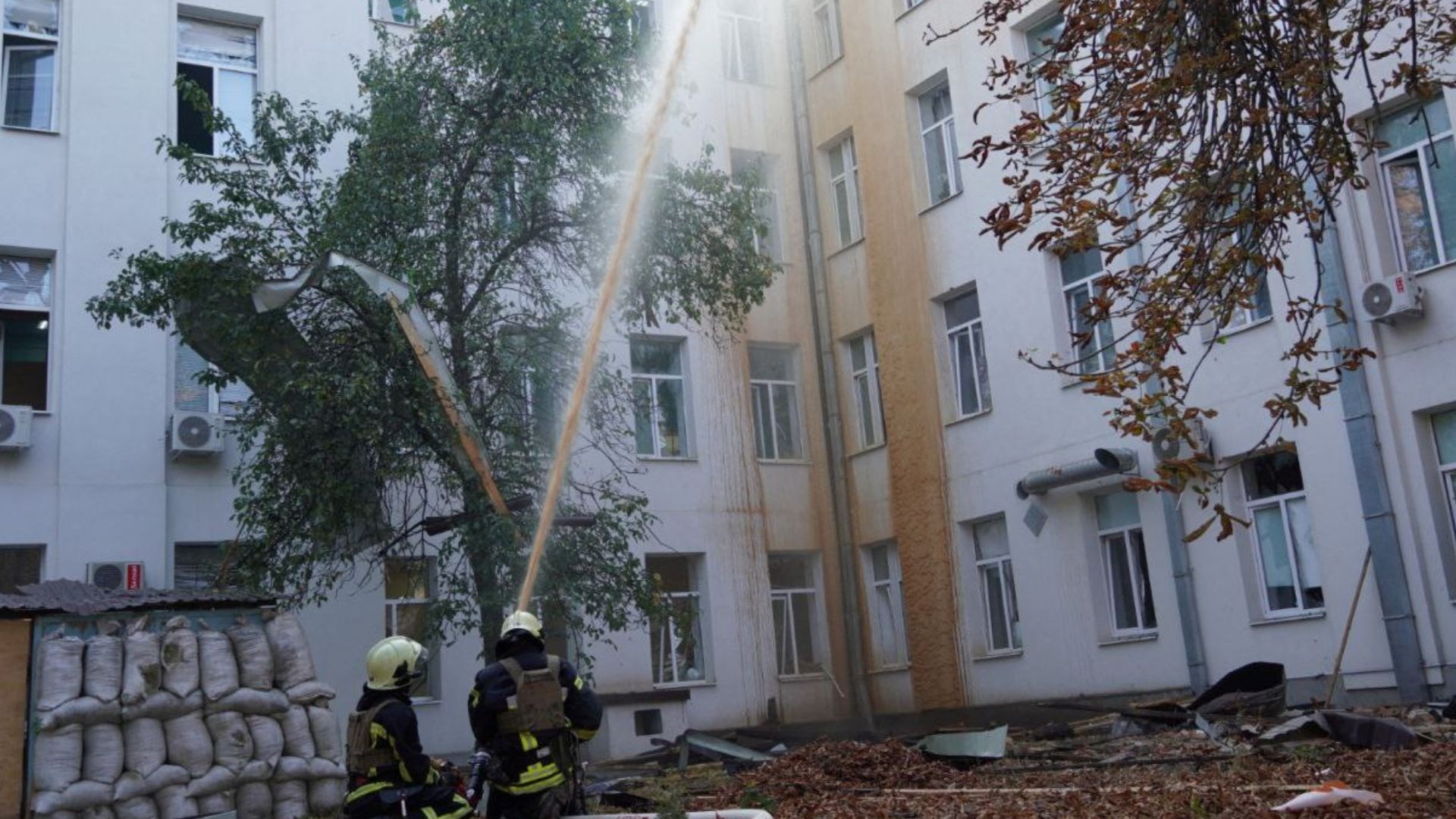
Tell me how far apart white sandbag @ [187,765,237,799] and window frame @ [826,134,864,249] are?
14064 mm

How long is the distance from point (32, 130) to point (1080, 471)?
1338cm

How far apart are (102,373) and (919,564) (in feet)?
37.0

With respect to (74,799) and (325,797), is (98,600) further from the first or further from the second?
(325,797)

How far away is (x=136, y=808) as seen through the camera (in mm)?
10695

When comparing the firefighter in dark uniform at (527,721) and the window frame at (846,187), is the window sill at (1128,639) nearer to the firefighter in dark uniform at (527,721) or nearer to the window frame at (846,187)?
the window frame at (846,187)

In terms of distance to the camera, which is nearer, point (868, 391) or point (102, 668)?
point (102, 668)

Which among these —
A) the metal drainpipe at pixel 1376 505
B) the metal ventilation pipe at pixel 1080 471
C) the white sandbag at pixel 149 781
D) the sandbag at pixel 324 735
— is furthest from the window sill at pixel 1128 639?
the white sandbag at pixel 149 781

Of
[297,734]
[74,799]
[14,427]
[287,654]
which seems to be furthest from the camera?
[14,427]

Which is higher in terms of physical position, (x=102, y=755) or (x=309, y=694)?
(x=309, y=694)

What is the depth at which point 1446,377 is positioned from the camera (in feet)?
48.5

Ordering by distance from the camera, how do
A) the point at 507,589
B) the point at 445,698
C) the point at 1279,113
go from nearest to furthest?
1. the point at 1279,113
2. the point at 507,589
3. the point at 445,698

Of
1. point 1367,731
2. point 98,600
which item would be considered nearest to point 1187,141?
point 1367,731

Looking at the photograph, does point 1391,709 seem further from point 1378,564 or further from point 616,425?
point 616,425

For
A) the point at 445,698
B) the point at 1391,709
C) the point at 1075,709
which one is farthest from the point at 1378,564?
the point at 445,698
